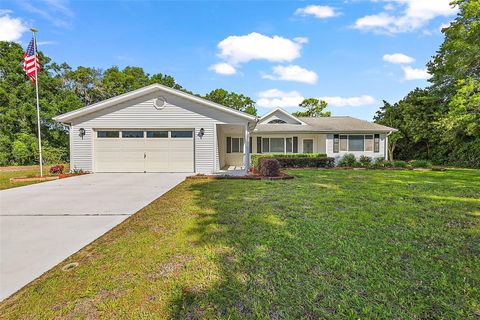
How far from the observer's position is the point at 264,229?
4090mm

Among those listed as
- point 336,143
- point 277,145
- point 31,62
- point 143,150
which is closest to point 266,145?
point 277,145

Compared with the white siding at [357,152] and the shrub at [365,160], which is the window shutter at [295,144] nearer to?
the white siding at [357,152]

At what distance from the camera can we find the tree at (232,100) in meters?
38.9

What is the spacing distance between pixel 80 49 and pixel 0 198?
552 inches

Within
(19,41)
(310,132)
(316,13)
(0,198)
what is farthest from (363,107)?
(19,41)

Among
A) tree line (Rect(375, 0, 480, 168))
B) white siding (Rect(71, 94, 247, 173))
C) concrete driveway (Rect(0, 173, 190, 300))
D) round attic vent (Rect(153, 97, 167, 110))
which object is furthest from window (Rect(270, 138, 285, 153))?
concrete driveway (Rect(0, 173, 190, 300))

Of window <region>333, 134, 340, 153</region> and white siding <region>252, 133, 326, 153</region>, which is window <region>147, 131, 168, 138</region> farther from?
window <region>333, 134, 340, 153</region>

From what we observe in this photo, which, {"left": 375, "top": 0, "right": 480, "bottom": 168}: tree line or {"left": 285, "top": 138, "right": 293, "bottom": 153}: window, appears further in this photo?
{"left": 285, "top": 138, "right": 293, "bottom": 153}: window

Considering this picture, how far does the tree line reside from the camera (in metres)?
14.2

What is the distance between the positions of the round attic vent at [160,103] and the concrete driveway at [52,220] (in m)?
5.53

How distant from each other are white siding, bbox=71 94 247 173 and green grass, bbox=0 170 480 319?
25.9ft

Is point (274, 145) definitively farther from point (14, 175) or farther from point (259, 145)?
point (14, 175)

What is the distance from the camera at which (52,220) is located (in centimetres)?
476

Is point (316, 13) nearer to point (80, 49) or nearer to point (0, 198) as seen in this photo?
point (0, 198)
